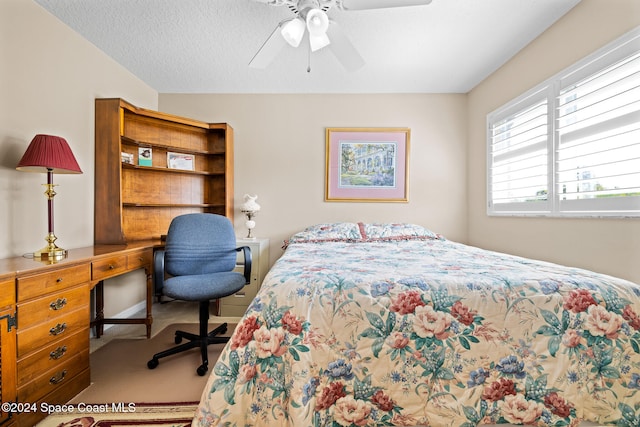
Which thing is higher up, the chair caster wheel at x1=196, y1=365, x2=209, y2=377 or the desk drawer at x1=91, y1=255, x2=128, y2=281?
the desk drawer at x1=91, y1=255, x2=128, y2=281

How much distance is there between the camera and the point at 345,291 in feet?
4.11

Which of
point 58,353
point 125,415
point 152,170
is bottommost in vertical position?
point 125,415

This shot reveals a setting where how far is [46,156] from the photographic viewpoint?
170 centimetres

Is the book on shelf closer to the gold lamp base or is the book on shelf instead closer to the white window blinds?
the gold lamp base

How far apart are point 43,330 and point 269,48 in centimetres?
211

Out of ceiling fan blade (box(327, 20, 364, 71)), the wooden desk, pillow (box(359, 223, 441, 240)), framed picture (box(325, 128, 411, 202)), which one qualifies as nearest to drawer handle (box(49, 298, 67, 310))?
the wooden desk

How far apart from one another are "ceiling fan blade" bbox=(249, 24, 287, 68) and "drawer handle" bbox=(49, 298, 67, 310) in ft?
6.24

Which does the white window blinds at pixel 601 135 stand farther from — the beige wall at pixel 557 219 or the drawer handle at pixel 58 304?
the drawer handle at pixel 58 304

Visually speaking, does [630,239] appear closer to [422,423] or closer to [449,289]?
[449,289]

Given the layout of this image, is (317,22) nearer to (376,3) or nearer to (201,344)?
(376,3)

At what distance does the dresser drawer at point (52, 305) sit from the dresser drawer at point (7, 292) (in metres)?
0.05

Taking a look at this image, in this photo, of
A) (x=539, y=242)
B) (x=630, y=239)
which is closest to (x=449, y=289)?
(x=630, y=239)

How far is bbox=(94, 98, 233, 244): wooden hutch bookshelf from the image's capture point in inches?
98.0

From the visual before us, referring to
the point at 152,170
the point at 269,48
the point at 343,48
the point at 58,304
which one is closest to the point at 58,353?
the point at 58,304
